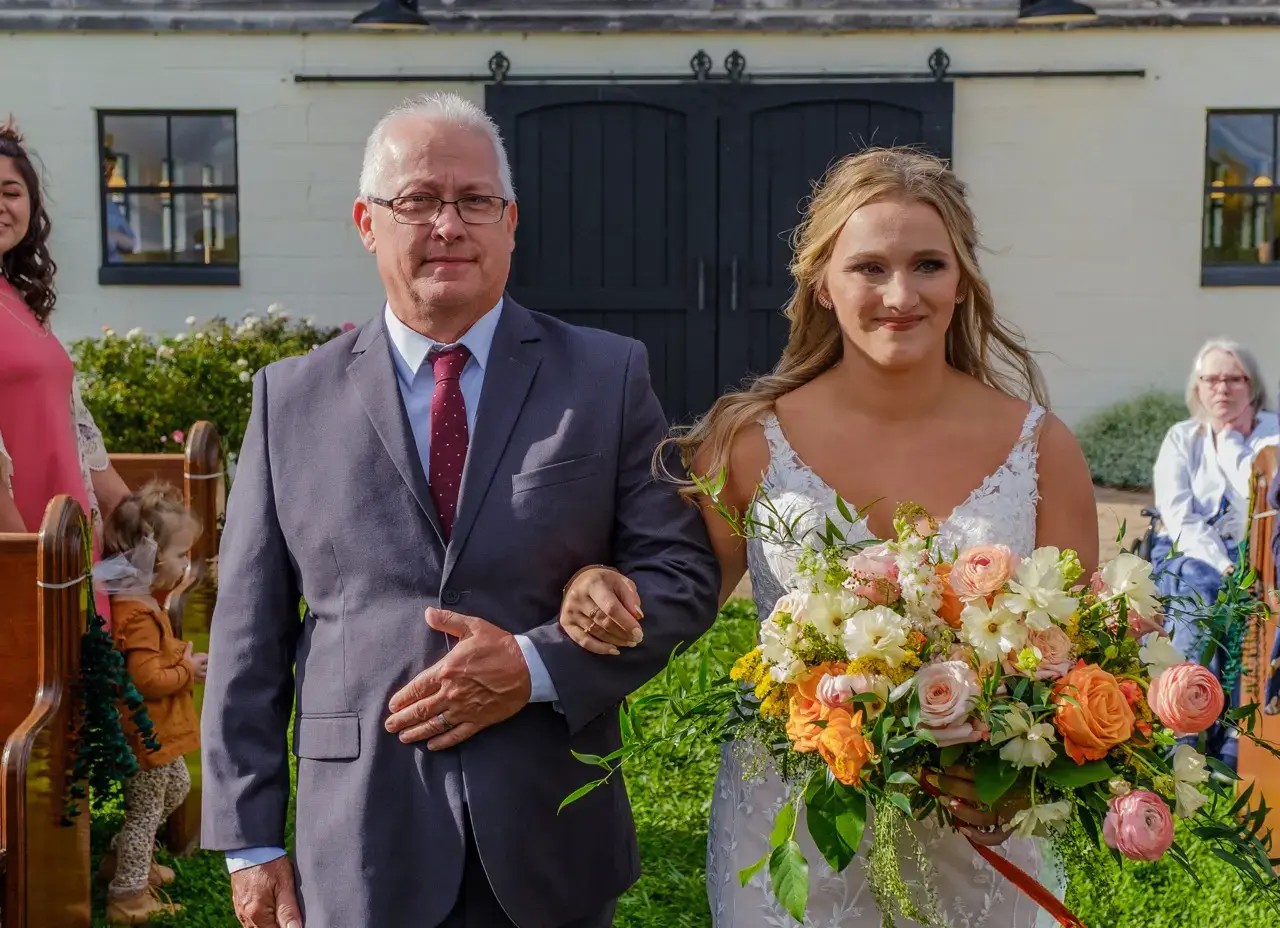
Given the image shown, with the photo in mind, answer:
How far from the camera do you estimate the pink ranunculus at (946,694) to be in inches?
87.9

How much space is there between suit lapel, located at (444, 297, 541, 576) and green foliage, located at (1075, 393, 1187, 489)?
9671mm

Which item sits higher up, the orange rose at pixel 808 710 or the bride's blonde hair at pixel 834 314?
the bride's blonde hair at pixel 834 314

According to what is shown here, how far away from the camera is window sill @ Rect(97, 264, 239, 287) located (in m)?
12.1

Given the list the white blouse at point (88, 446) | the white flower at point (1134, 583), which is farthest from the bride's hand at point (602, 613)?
the white blouse at point (88, 446)

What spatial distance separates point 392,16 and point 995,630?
9.78 m

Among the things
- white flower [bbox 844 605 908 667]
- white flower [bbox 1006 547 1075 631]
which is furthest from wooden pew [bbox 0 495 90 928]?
white flower [bbox 1006 547 1075 631]

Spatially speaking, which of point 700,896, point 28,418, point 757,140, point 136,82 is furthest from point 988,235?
point 28,418

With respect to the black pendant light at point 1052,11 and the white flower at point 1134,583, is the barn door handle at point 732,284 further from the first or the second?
the white flower at point 1134,583

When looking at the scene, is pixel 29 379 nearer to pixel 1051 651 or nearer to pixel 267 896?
pixel 267 896

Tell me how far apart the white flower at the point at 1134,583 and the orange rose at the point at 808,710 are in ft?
1.54

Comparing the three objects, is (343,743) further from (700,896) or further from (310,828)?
(700,896)

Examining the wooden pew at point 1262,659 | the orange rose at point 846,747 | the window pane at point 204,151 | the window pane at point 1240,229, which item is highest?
the window pane at point 204,151

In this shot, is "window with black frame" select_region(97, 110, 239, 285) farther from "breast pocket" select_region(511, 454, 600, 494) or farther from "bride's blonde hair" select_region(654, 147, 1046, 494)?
"breast pocket" select_region(511, 454, 600, 494)

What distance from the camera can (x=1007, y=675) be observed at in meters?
2.32
